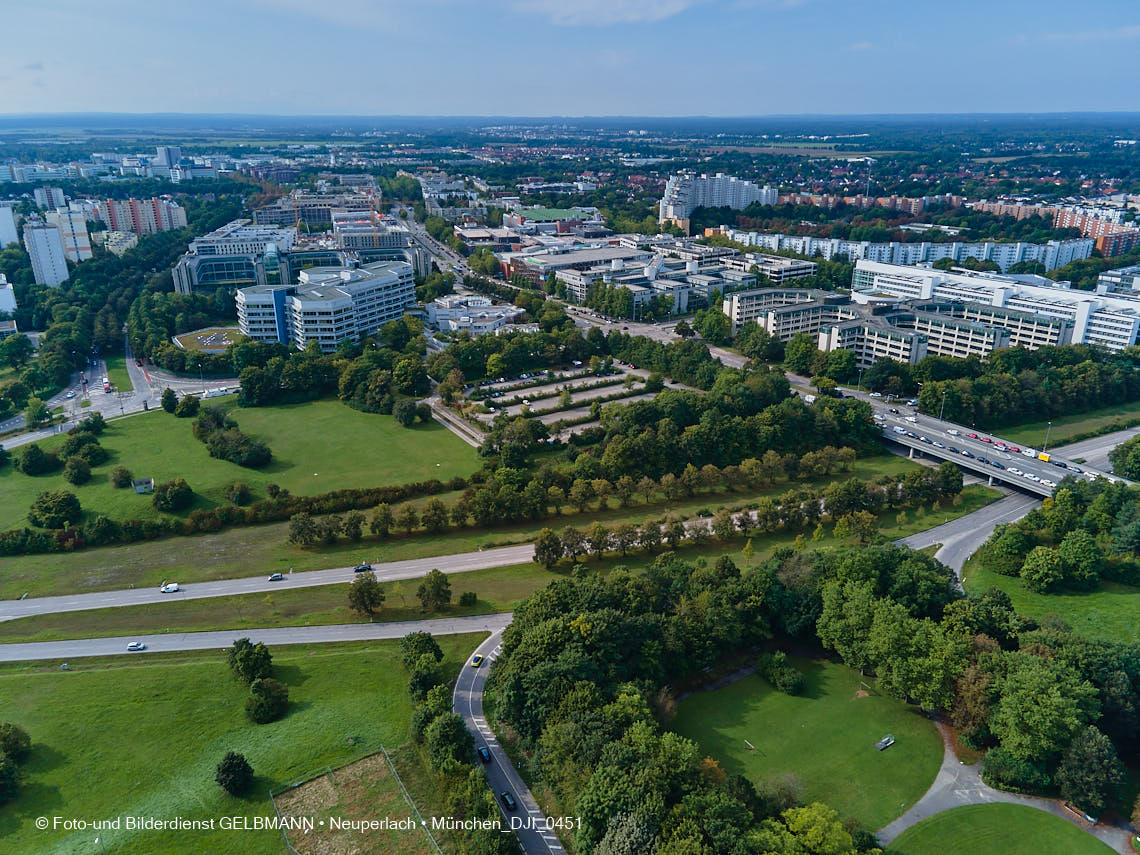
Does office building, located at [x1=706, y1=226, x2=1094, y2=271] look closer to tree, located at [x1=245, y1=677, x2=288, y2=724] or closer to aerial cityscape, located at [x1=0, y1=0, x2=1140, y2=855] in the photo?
aerial cityscape, located at [x1=0, y1=0, x2=1140, y2=855]

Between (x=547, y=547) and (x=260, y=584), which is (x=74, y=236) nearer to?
(x=260, y=584)

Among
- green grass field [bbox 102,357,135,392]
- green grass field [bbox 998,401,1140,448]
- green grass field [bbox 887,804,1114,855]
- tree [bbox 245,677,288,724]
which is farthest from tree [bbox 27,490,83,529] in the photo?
green grass field [bbox 998,401,1140,448]

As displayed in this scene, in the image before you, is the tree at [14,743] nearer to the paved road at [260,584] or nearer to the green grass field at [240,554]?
the paved road at [260,584]

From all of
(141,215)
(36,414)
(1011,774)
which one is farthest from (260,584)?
(141,215)

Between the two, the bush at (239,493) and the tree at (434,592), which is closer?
the tree at (434,592)

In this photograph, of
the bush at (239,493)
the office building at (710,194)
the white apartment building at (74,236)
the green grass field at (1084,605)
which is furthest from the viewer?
the office building at (710,194)

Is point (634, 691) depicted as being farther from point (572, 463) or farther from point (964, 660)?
point (572, 463)

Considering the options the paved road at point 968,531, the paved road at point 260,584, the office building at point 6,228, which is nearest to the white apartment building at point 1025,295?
the paved road at point 968,531

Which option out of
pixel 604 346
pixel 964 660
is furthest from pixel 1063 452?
pixel 604 346
